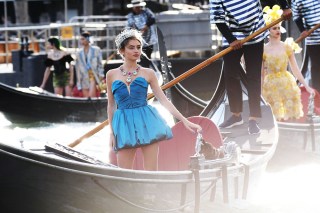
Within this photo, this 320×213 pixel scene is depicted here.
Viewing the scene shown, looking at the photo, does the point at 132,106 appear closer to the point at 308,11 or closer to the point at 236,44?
the point at 236,44

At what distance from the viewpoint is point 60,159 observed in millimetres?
4488

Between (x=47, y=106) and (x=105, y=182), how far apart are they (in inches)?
264

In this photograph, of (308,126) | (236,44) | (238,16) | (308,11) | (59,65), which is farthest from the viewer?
(59,65)

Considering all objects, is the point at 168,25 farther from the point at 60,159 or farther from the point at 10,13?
the point at 10,13

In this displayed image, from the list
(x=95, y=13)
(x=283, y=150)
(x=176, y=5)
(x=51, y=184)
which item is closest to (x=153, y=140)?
(x=51, y=184)

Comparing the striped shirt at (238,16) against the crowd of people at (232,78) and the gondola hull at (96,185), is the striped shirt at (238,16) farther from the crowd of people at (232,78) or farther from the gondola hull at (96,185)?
the gondola hull at (96,185)

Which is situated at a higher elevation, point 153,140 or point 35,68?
point 153,140

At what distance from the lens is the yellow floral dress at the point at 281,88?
736cm

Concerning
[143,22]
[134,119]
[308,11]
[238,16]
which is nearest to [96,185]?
[134,119]

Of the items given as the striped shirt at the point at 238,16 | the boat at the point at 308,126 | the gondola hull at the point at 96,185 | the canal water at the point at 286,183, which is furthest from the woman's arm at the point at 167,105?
the boat at the point at 308,126

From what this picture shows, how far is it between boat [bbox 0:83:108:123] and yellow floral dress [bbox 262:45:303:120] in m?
3.78

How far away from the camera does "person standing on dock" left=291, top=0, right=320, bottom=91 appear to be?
25.8 feet

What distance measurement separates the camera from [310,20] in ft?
25.9

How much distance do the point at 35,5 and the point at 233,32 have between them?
24520mm
